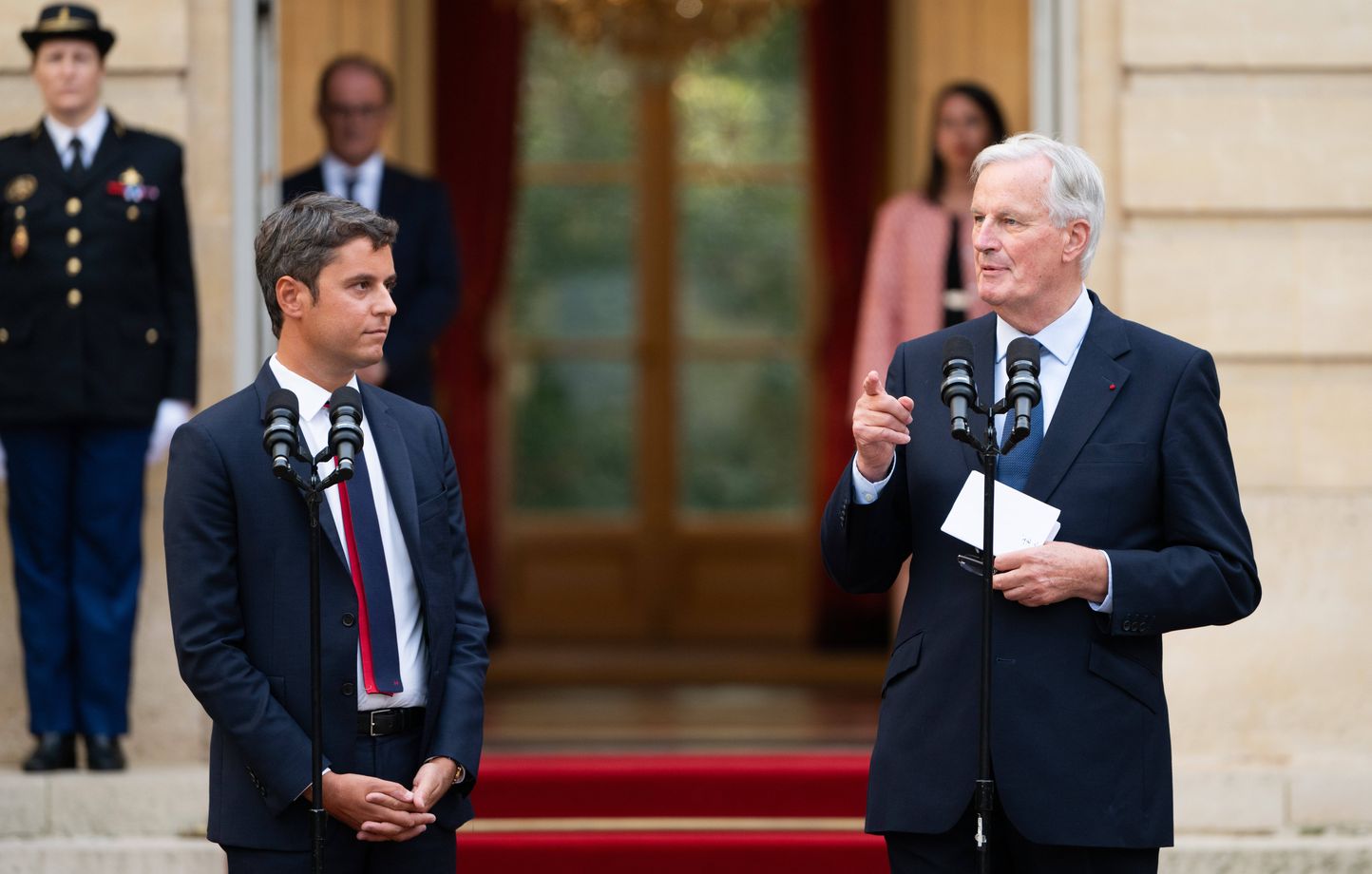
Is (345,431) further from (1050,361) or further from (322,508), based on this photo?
(1050,361)

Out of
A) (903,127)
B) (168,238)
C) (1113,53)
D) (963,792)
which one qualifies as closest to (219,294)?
(168,238)

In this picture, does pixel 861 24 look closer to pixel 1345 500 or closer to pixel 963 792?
pixel 1345 500

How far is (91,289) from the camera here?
176 inches

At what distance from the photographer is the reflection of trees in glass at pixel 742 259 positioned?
8.72 meters

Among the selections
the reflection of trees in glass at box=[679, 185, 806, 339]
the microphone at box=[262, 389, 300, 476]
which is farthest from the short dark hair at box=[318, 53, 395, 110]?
the reflection of trees in glass at box=[679, 185, 806, 339]

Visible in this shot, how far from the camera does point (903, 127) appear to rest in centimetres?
747

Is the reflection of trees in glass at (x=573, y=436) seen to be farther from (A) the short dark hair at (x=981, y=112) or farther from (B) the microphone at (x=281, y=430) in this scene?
(B) the microphone at (x=281, y=430)

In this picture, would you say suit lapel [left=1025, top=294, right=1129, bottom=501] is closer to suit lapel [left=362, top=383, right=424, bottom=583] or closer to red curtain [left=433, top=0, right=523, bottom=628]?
suit lapel [left=362, top=383, right=424, bottom=583]

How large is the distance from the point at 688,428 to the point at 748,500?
0.45m

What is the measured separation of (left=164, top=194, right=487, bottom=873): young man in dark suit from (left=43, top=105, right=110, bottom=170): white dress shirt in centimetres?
199

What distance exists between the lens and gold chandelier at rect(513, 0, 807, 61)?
7.20 metres

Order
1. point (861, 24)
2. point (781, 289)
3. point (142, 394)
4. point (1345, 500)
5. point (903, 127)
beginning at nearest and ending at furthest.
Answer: point (142, 394) → point (1345, 500) → point (903, 127) → point (861, 24) → point (781, 289)

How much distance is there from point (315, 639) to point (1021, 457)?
1.05 m

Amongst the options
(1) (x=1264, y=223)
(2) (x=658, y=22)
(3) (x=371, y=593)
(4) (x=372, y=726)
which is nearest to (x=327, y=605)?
(3) (x=371, y=593)
